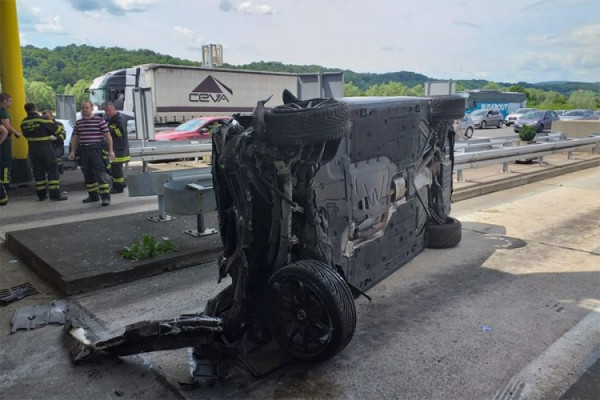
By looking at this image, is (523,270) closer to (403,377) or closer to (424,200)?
(424,200)

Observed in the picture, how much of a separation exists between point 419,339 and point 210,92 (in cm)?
2458

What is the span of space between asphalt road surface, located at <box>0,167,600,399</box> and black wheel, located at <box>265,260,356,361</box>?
0.21 metres

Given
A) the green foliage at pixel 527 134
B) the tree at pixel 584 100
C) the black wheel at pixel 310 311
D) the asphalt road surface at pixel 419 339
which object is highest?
the tree at pixel 584 100

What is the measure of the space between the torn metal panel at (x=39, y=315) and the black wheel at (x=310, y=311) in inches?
80.7

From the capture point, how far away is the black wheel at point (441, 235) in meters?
6.09

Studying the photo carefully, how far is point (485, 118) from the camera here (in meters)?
36.0

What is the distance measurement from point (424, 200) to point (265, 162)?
120 inches

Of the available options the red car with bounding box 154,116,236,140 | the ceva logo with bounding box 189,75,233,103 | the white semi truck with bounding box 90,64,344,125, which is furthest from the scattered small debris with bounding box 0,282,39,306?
the ceva logo with bounding box 189,75,233,103

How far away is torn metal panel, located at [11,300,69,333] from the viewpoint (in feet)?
13.4

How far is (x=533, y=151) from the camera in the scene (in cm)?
1259

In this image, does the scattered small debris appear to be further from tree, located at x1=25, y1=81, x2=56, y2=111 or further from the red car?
tree, located at x1=25, y1=81, x2=56, y2=111

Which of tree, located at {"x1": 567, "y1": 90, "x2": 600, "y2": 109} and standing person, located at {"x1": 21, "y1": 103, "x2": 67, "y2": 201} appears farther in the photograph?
tree, located at {"x1": 567, "y1": 90, "x2": 600, "y2": 109}

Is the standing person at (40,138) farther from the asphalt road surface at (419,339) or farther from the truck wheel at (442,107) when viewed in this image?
the truck wheel at (442,107)

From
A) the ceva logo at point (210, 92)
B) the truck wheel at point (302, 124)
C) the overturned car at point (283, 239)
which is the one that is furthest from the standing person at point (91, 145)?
the ceva logo at point (210, 92)
